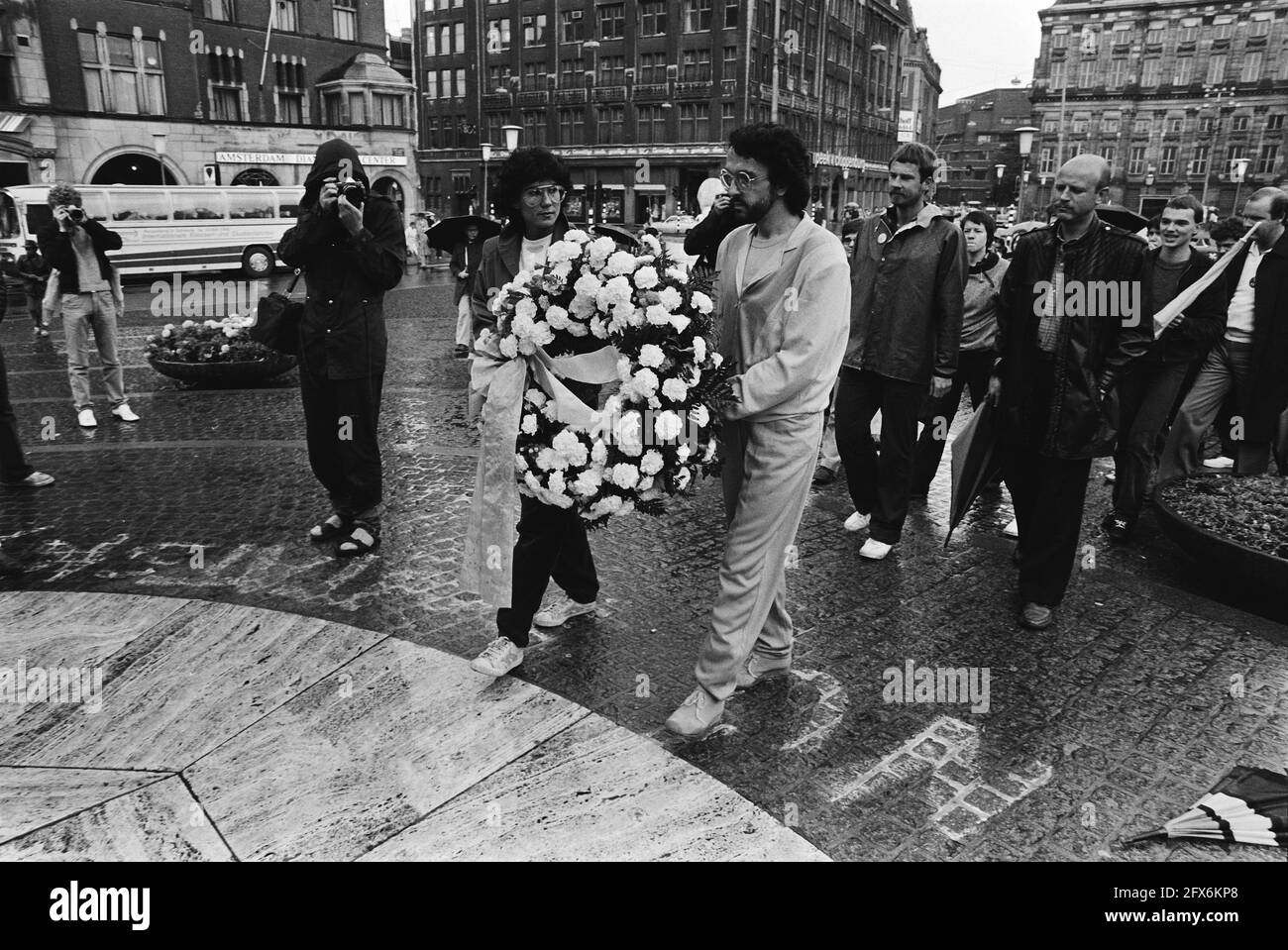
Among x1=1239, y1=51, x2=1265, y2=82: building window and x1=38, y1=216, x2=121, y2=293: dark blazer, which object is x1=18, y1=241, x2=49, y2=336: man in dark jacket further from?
x1=1239, y1=51, x2=1265, y2=82: building window

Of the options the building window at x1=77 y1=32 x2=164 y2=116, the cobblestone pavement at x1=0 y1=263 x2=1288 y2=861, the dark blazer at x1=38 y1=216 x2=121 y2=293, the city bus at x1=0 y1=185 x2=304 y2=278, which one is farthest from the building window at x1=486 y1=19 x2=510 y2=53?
the cobblestone pavement at x1=0 y1=263 x2=1288 y2=861

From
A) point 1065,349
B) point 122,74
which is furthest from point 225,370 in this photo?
point 122,74

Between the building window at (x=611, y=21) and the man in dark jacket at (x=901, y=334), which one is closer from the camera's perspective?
the man in dark jacket at (x=901, y=334)

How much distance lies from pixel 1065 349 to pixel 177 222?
27535mm

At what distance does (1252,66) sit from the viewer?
7650cm

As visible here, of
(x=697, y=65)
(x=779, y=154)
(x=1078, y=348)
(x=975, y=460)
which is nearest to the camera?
(x=779, y=154)

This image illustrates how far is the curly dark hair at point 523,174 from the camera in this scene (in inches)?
152

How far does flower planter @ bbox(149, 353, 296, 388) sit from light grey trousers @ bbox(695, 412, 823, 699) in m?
7.88

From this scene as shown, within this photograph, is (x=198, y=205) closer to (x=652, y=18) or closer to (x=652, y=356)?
(x=652, y=356)

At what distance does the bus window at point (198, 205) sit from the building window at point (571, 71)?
4150cm

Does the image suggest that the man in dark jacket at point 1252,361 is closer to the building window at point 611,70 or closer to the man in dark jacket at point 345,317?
the man in dark jacket at point 345,317

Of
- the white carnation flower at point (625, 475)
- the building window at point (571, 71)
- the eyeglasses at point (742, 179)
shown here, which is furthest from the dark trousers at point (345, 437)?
the building window at point (571, 71)

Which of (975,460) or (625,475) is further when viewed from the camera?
(975,460)

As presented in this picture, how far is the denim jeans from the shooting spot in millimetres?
8359
